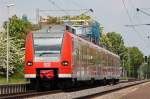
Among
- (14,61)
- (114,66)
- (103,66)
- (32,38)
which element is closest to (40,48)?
(32,38)

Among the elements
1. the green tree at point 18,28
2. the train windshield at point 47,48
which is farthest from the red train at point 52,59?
the green tree at point 18,28

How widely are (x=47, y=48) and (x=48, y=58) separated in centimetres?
63

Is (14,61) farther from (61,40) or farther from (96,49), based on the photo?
(61,40)

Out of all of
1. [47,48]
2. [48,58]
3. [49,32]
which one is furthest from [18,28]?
[48,58]

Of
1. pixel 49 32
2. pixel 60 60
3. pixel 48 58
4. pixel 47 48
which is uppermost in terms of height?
pixel 49 32

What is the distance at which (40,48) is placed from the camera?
37000mm

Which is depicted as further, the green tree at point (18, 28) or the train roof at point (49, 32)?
the green tree at point (18, 28)

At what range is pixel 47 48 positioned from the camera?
36844 millimetres

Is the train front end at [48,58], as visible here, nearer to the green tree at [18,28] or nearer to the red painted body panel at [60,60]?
the red painted body panel at [60,60]

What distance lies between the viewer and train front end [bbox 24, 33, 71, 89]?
36.6 metres

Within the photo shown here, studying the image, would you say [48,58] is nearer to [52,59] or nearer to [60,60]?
[52,59]

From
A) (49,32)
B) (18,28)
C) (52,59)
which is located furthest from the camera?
(18,28)

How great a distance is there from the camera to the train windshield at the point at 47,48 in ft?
121

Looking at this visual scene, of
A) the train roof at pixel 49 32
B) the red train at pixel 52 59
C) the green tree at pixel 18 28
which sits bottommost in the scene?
the red train at pixel 52 59
